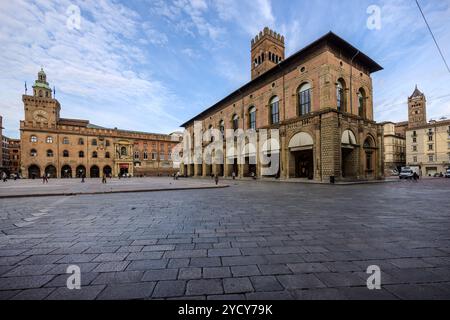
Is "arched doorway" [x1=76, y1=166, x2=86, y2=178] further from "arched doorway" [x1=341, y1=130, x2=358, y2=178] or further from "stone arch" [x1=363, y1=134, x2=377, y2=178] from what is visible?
"stone arch" [x1=363, y1=134, x2=377, y2=178]

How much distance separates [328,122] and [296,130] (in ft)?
11.7

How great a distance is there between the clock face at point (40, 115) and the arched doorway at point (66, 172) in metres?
14.8

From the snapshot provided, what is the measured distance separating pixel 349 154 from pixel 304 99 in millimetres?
7326

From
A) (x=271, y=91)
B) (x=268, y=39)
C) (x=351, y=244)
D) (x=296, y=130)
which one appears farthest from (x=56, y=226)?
(x=268, y=39)

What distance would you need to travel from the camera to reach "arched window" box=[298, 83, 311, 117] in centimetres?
2020

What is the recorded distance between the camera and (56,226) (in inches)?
171

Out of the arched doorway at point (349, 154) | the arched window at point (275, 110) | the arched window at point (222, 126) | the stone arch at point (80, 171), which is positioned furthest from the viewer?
the stone arch at point (80, 171)

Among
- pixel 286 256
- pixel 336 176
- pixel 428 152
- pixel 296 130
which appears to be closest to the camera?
pixel 286 256

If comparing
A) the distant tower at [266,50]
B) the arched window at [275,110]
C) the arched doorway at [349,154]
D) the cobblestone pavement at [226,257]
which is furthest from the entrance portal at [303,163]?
the distant tower at [266,50]

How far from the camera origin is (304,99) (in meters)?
20.8

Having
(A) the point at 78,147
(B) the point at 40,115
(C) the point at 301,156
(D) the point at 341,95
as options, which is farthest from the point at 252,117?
(B) the point at 40,115

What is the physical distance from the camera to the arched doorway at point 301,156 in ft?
65.6

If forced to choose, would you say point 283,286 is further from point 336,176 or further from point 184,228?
point 336,176

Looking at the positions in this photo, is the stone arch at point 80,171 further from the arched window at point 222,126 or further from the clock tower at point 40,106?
the arched window at point 222,126
